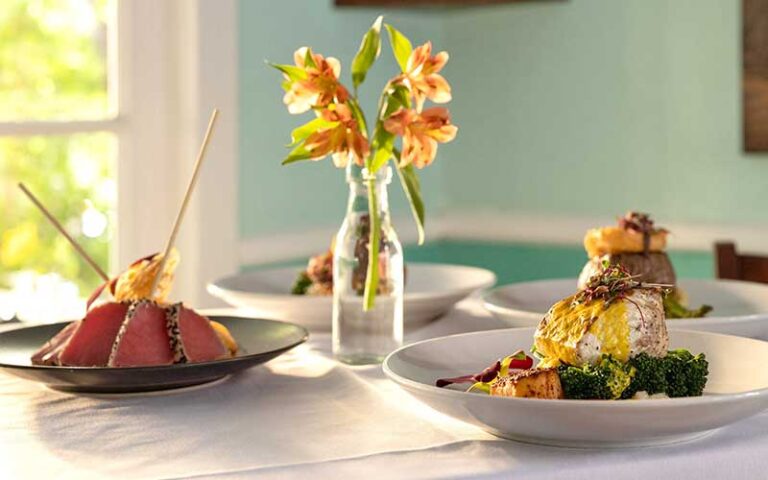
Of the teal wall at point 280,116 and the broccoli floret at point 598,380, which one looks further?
the teal wall at point 280,116

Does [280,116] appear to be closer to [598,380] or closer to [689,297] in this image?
[689,297]

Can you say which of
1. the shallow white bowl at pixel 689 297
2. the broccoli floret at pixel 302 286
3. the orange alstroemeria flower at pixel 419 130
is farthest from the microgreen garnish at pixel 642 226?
the broccoli floret at pixel 302 286

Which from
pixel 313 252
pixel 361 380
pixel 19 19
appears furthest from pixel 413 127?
pixel 313 252

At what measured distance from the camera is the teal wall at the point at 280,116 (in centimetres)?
339

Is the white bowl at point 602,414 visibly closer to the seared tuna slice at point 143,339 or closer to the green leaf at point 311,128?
the seared tuna slice at point 143,339

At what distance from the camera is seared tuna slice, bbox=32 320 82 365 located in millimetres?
1489

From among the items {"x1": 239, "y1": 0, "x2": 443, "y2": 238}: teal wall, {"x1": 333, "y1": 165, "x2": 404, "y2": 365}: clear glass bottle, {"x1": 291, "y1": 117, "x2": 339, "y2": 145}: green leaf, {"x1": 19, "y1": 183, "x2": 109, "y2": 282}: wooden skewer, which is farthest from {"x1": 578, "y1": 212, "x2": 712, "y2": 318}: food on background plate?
{"x1": 239, "y1": 0, "x2": 443, "y2": 238}: teal wall

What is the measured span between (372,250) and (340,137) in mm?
147

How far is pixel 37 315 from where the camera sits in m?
3.22

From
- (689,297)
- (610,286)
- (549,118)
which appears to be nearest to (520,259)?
(549,118)

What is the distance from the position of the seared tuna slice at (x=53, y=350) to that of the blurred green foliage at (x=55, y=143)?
1.64 metres

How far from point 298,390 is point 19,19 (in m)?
1.95

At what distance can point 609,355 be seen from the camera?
120 centimetres

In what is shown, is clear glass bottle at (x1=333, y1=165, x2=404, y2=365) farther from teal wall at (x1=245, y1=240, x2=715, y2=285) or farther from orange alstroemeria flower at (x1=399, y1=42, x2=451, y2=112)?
teal wall at (x1=245, y1=240, x2=715, y2=285)
